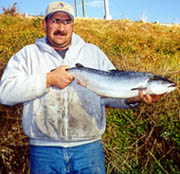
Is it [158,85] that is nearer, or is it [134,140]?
[158,85]

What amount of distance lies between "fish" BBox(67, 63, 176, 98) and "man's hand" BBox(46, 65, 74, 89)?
0.40ft

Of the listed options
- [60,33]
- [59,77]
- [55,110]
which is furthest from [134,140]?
[60,33]

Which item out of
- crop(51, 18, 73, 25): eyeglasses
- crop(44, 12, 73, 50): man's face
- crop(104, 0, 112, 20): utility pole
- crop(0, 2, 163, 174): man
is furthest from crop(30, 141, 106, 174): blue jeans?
crop(104, 0, 112, 20): utility pole

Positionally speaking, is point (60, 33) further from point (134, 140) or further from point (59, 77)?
point (134, 140)

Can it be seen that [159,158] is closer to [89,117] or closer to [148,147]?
[148,147]

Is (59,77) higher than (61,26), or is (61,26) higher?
(61,26)

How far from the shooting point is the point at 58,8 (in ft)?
10.4

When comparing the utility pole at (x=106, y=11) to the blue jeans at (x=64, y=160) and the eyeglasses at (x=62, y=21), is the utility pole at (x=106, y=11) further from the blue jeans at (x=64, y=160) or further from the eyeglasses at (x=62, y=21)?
the blue jeans at (x=64, y=160)

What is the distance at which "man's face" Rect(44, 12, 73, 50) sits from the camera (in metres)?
3.13

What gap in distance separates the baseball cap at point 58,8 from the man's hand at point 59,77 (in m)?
0.77

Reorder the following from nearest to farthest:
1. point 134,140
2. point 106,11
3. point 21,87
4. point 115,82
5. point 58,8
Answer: point 21,87 < point 115,82 < point 58,8 < point 134,140 < point 106,11

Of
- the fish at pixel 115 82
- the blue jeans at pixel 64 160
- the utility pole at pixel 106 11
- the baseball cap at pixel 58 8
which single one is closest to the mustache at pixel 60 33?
the baseball cap at pixel 58 8

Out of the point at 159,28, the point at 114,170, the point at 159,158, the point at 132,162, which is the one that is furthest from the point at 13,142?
the point at 159,28

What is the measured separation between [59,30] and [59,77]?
2.14 ft
